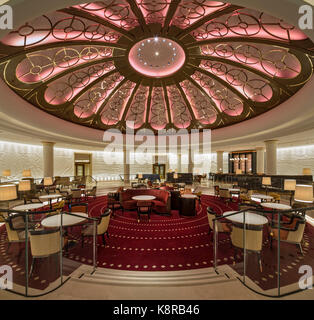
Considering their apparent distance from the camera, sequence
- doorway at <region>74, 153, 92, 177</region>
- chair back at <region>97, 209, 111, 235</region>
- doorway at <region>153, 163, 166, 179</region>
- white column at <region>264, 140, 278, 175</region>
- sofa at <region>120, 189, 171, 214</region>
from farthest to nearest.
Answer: doorway at <region>153, 163, 166, 179</region>, doorway at <region>74, 153, 92, 177</region>, white column at <region>264, 140, 278, 175</region>, sofa at <region>120, 189, 171, 214</region>, chair back at <region>97, 209, 111, 235</region>

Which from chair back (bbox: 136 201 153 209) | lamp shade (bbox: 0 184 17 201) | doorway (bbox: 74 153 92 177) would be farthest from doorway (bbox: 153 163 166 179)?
lamp shade (bbox: 0 184 17 201)

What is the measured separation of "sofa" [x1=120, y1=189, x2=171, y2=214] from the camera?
271 inches

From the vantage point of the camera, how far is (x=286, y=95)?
22.7 feet

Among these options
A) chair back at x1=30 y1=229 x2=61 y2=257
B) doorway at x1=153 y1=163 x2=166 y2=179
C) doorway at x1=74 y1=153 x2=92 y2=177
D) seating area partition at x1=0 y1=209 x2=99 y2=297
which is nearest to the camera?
seating area partition at x1=0 y1=209 x2=99 y2=297

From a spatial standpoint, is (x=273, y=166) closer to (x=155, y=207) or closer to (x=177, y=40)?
(x=155, y=207)

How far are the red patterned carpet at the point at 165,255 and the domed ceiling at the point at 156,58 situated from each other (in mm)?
5280

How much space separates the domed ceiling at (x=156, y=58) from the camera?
4035mm

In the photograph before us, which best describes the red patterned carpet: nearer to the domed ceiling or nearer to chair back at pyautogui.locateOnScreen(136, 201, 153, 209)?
chair back at pyautogui.locateOnScreen(136, 201, 153, 209)

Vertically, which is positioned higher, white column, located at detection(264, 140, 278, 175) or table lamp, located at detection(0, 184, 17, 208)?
white column, located at detection(264, 140, 278, 175)

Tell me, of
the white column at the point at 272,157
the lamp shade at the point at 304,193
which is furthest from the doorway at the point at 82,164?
the lamp shade at the point at 304,193

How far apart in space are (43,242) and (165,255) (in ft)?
8.62

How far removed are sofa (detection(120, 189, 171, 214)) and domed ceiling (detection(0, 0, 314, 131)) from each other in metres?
5.54
